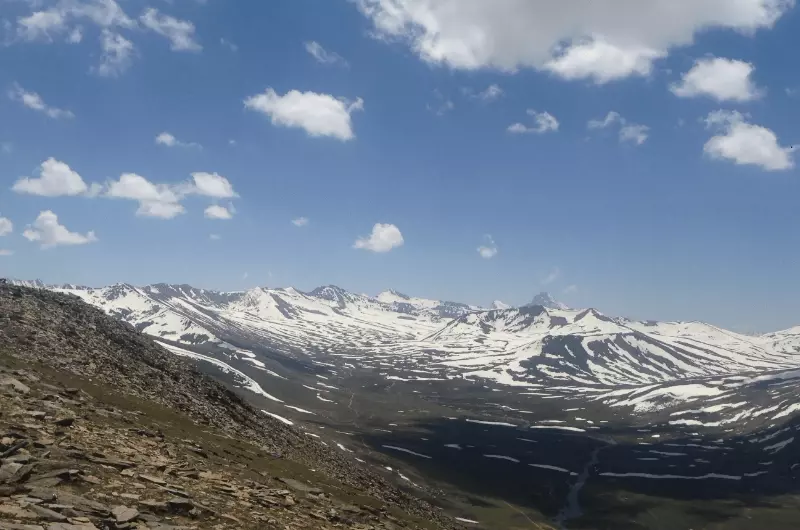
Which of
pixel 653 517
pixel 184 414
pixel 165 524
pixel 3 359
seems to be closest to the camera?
pixel 165 524

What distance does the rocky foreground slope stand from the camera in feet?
59.5

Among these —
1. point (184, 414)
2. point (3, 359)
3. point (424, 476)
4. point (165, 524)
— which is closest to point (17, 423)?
point (165, 524)

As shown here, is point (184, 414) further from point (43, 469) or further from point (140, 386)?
point (43, 469)

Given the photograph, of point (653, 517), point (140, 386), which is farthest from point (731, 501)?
point (140, 386)

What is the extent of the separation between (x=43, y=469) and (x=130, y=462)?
17.0 feet

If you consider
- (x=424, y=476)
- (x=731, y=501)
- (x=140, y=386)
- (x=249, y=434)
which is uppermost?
(x=140, y=386)

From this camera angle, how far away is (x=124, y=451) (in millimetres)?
25688

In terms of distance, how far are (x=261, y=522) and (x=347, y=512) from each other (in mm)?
10854

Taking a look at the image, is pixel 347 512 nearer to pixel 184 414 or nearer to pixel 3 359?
pixel 184 414

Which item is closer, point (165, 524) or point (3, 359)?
point (165, 524)

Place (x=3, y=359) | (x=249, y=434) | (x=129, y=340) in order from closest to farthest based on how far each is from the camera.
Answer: (x=3, y=359) → (x=249, y=434) → (x=129, y=340)

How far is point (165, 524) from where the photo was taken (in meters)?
18.1

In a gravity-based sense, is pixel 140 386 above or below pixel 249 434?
above

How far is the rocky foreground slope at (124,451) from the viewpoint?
59.5 ft
